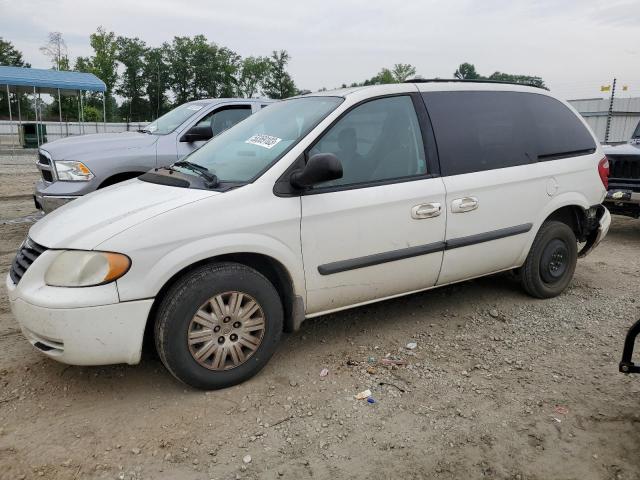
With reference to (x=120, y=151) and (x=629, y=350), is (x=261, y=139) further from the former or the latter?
(x=120, y=151)

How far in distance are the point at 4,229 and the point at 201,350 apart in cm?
560

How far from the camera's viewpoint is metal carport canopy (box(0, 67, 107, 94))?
70.3 ft

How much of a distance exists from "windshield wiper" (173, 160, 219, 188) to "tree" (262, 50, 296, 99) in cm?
5852

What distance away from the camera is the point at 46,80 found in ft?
72.7

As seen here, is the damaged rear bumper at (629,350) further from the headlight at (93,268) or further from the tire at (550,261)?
the headlight at (93,268)

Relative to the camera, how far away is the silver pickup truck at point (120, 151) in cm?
595

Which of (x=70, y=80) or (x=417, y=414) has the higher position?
(x=70, y=80)

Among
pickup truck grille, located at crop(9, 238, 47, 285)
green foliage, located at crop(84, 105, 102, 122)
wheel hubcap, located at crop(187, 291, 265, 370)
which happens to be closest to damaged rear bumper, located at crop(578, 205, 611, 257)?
wheel hubcap, located at crop(187, 291, 265, 370)

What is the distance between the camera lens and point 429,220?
12.3ft

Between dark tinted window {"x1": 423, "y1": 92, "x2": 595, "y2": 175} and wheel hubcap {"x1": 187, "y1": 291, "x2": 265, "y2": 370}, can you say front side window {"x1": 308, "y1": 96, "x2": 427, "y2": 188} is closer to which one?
dark tinted window {"x1": 423, "y1": 92, "x2": 595, "y2": 175}

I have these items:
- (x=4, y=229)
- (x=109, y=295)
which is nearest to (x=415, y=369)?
(x=109, y=295)

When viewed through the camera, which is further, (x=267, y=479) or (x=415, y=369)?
(x=415, y=369)

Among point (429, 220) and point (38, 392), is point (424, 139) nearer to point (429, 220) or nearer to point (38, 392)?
point (429, 220)

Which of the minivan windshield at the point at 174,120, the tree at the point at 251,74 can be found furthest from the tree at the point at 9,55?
the minivan windshield at the point at 174,120
